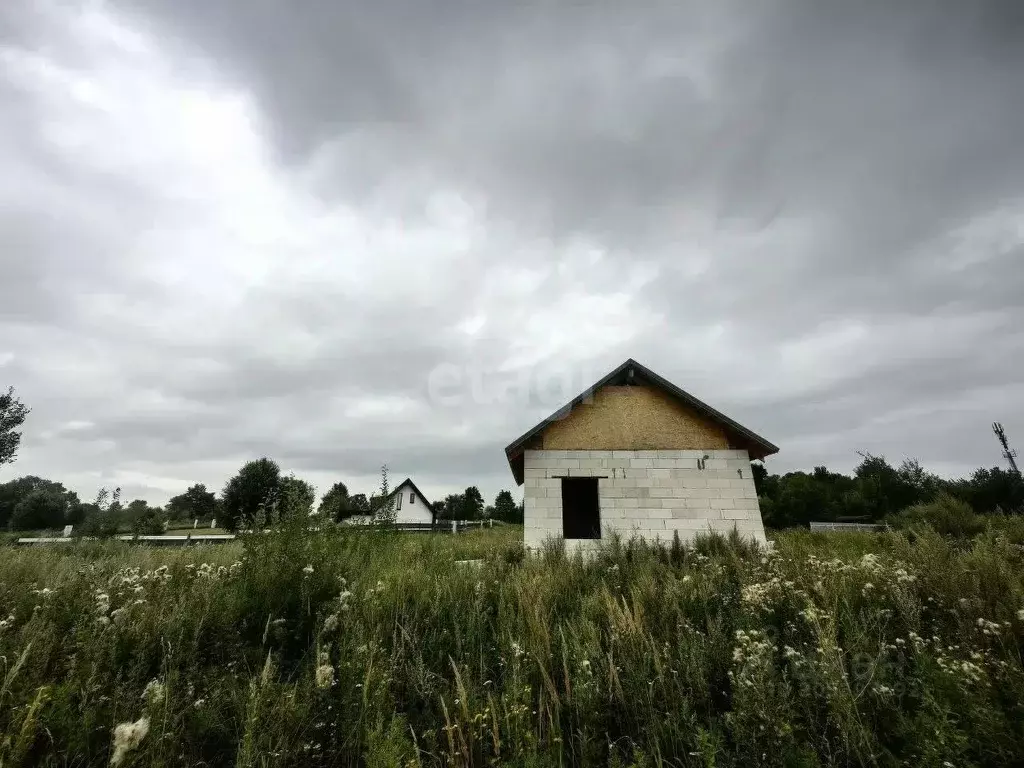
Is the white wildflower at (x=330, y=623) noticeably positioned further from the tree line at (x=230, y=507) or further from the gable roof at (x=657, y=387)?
the gable roof at (x=657, y=387)

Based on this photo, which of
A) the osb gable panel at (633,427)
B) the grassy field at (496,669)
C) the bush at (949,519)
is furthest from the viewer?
the bush at (949,519)

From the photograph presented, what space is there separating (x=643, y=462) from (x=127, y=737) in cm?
1078

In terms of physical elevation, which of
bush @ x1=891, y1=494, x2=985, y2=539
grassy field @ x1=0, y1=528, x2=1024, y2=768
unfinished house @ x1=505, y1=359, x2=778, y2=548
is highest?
unfinished house @ x1=505, y1=359, x2=778, y2=548

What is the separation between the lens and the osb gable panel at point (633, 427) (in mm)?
11617

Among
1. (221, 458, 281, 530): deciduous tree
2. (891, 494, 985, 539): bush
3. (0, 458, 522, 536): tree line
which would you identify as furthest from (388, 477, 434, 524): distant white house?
(891, 494, 985, 539): bush

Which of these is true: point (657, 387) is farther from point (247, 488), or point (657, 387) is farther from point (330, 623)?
point (247, 488)

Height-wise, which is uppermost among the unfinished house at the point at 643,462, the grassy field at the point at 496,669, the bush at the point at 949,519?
Result: the unfinished house at the point at 643,462

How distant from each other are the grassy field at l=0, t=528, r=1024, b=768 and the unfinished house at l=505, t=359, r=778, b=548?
15.3ft

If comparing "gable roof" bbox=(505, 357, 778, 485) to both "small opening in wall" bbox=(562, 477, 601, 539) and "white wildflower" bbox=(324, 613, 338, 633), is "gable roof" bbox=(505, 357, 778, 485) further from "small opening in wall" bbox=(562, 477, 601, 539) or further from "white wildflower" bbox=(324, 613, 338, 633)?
"white wildflower" bbox=(324, 613, 338, 633)

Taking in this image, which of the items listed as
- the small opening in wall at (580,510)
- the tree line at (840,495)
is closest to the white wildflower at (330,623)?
the small opening in wall at (580,510)

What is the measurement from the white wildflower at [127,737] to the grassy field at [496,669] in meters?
0.01

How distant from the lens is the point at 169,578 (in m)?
5.74

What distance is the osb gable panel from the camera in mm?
11617

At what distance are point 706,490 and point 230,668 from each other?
10.6 meters
